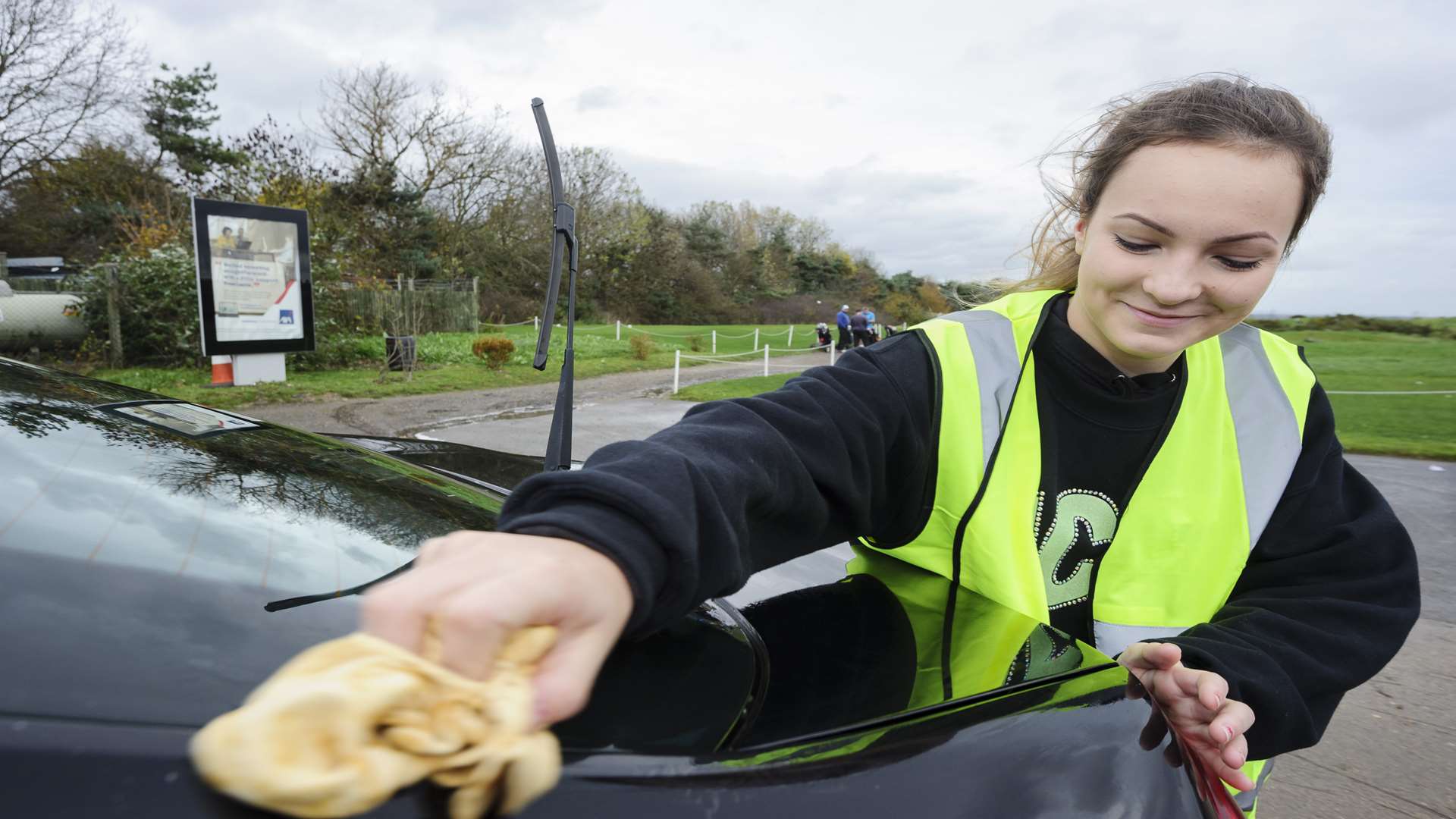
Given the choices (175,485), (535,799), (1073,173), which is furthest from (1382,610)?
(175,485)

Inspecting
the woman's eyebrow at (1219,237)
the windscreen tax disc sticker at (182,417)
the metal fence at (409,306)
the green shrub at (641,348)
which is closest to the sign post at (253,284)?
the metal fence at (409,306)

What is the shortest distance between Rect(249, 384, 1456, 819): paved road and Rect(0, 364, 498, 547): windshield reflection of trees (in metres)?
2.49

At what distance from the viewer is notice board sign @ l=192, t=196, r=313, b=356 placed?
10.3 meters

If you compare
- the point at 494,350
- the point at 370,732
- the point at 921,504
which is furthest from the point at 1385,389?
the point at 370,732

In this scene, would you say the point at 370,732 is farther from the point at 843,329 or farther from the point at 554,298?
the point at 843,329

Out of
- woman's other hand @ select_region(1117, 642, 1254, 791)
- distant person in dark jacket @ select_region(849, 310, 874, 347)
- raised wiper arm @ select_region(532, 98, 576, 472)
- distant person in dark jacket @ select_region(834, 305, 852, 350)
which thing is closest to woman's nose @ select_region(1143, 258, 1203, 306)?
woman's other hand @ select_region(1117, 642, 1254, 791)

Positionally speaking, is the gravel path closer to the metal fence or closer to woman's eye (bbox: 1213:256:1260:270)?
the metal fence

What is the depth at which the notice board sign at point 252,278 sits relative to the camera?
10297 millimetres

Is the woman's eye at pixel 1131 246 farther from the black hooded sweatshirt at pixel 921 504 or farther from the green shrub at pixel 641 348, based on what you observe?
the green shrub at pixel 641 348

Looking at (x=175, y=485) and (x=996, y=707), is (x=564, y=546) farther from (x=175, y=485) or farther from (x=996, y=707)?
(x=175, y=485)

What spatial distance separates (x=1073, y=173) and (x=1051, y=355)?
52cm

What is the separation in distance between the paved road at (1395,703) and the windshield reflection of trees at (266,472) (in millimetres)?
2490

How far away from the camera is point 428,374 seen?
1306cm

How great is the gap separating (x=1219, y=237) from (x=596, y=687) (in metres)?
1.25
